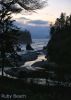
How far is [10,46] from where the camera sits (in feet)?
117

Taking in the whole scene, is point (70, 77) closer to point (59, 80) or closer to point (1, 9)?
point (59, 80)

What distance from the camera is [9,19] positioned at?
3609 centimetres

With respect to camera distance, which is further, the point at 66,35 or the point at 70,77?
the point at 66,35

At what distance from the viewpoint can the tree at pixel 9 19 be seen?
3012 cm

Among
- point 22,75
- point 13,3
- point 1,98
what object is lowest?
point 22,75

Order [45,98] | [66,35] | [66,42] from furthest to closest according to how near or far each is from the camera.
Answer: [66,35] → [66,42] → [45,98]

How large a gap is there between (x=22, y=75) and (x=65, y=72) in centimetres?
1392

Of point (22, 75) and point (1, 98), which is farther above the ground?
point (1, 98)

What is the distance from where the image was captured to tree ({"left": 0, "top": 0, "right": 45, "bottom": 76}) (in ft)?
98.8

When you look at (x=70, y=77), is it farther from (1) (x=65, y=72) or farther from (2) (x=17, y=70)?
(2) (x=17, y=70)

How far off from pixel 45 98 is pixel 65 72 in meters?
14.5

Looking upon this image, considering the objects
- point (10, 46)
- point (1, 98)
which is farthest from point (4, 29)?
point (1, 98)

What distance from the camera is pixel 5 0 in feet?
101

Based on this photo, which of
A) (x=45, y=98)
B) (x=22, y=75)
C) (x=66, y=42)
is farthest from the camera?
(x=22, y=75)
